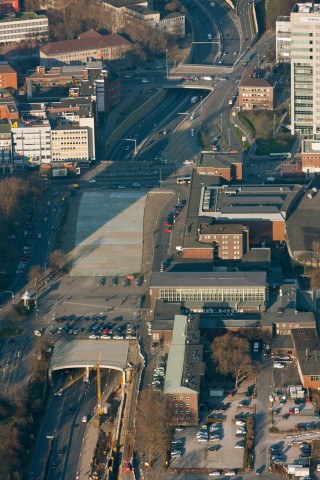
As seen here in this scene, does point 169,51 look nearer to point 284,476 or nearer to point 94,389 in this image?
point 94,389

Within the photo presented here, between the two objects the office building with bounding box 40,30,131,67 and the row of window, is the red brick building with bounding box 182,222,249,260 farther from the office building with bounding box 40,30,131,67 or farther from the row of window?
the office building with bounding box 40,30,131,67

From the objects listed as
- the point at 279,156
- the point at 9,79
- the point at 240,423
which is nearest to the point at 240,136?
the point at 279,156

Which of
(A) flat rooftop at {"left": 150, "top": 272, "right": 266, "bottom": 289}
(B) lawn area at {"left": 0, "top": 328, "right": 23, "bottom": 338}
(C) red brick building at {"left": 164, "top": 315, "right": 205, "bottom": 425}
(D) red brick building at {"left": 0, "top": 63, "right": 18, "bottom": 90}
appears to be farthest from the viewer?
(D) red brick building at {"left": 0, "top": 63, "right": 18, "bottom": 90}

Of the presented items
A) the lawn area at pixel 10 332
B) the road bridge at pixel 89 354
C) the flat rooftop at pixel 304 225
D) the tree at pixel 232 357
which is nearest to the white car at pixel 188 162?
the flat rooftop at pixel 304 225

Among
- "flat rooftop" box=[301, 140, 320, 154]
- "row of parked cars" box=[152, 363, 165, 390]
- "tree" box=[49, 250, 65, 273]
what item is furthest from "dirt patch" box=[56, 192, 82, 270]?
"row of parked cars" box=[152, 363, 165, 390]

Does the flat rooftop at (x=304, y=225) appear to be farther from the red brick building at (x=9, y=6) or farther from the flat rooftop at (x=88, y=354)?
the red brick building at (x=9, y=6)

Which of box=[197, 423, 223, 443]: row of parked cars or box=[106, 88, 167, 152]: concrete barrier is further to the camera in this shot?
box=[106, 88, 167, 152]: concrete barrier

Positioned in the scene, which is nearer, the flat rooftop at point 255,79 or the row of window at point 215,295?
the row of window at point 215,295
